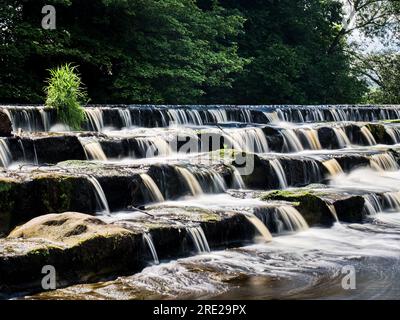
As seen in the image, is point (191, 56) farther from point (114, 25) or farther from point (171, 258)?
point (171, 258)

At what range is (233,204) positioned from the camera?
31.1 ft

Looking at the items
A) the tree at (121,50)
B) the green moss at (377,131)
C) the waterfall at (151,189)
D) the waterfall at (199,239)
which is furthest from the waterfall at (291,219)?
the tree at (121,50)

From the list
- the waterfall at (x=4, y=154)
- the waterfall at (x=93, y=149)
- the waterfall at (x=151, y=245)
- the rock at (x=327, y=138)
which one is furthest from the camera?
the rock at (x=327, y=138)

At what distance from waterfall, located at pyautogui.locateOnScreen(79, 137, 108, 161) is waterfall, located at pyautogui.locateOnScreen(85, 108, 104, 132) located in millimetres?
3179

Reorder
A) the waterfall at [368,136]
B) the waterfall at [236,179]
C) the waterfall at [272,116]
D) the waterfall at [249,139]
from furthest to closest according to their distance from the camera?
1. the waterfall at [272,116]
2. the waterfall at [368,136]
3. the waterfall at [249,139]
4. the waterfall at [236,179]

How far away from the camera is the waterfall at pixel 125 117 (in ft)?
50.8

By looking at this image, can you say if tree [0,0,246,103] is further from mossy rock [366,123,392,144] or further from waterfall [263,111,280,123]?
mossy rock [366,123,392,144]

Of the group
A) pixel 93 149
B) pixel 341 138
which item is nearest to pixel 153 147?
pixel 93 149

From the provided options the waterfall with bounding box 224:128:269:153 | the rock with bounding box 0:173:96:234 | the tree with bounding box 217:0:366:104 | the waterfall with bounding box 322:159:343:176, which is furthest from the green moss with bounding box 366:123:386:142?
the tree with bounding box 217:0:366:104

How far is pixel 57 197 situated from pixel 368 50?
3307cm

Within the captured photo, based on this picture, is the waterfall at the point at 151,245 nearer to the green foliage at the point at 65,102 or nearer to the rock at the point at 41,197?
the rock at the point at 41,197

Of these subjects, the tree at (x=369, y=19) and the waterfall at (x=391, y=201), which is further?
the tree at (x=369, y=19)

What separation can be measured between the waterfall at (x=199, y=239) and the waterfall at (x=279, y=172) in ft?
13.4

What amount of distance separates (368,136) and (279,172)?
6.52 meters
